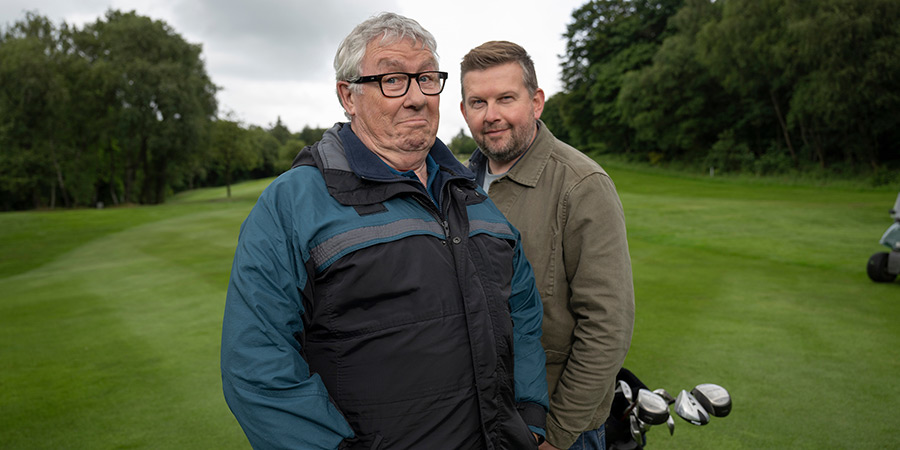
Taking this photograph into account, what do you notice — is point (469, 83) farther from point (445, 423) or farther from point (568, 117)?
point (568, 117)

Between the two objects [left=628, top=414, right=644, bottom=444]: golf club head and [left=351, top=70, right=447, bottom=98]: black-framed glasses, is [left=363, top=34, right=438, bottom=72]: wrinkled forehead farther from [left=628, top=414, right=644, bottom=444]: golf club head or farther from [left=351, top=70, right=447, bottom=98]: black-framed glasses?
[left=628, top=414, right=644, bottom=444]: golf club head

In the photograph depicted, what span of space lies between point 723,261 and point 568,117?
4370 centimetres

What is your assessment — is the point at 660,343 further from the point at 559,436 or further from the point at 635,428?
the point at 559,436

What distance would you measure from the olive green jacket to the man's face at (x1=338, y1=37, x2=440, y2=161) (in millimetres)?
574

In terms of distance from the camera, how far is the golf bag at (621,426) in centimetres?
251

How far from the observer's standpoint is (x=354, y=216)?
59.4 inches

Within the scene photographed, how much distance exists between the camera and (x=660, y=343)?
15.0ft

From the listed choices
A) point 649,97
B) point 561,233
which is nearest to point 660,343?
point 561,233

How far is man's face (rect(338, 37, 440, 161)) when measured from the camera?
1655 mm

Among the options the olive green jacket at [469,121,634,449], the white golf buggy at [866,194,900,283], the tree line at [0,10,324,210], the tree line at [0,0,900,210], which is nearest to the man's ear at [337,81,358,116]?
the olive green jacket at [469,121,634,449]

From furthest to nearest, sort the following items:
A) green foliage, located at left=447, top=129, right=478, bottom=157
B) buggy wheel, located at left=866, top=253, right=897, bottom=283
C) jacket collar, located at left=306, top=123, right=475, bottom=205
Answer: buggy wheel, located at left=866, top=253, right=897, bottom=283 < green foliage, located at left=447, top=129, right=478, bottom=157 < jacket collar, located at left=306, top=123, right=475, bottom=205

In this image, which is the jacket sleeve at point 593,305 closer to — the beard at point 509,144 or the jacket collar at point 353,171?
the beard at point 509,144

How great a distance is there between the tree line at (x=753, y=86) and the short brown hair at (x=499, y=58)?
28215 mm

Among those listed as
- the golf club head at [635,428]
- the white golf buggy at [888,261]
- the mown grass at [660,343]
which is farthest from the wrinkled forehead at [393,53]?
the white golf buggy at [888,261]
